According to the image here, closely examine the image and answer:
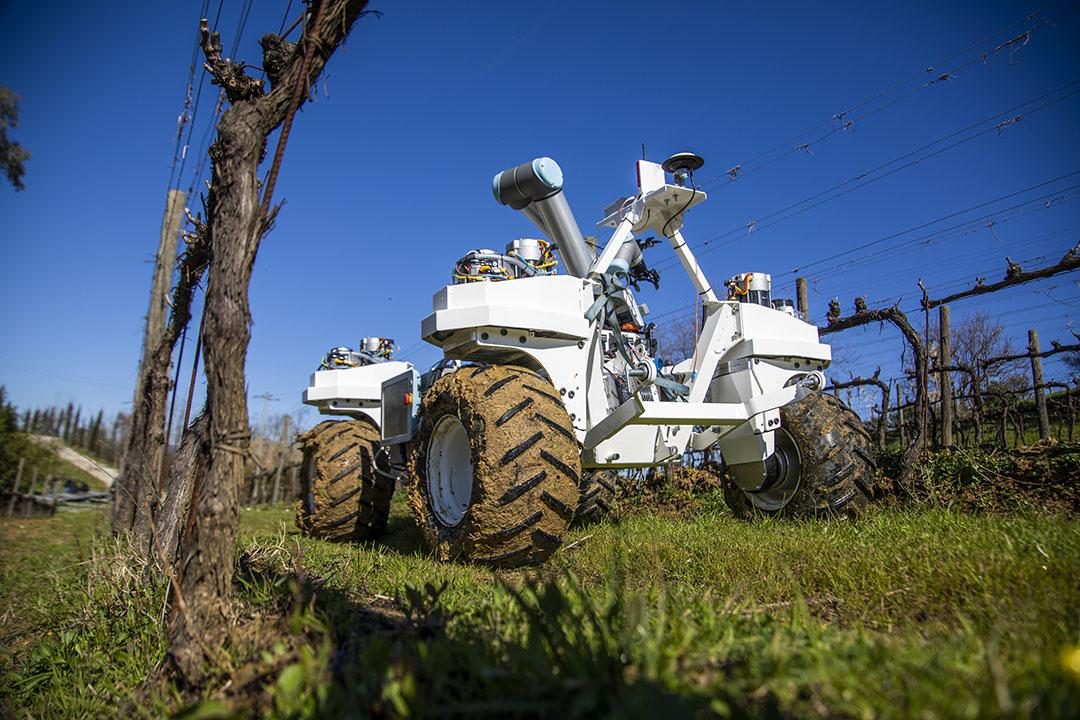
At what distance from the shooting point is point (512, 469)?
3.64 metres

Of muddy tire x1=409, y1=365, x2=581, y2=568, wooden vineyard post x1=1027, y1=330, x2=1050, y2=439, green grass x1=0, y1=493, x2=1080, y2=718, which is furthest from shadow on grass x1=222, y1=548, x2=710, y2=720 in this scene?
wooden vineyard post x1=1027, y1=330, x2=1050, y2=439

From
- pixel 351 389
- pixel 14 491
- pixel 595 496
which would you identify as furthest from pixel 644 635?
pixel 14 491

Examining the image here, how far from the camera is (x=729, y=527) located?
4.64 meters

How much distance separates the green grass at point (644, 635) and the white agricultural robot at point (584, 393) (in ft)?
1.83

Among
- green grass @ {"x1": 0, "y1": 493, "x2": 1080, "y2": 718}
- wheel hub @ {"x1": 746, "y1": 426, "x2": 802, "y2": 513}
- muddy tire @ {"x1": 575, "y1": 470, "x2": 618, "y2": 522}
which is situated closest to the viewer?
green grass @ {"x1": 0, "y1": 493, "x2": 1080, "y2": 718}

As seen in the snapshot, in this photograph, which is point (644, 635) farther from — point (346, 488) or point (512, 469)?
point (346, 488)

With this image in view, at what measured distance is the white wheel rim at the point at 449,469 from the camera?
4586 millimetres

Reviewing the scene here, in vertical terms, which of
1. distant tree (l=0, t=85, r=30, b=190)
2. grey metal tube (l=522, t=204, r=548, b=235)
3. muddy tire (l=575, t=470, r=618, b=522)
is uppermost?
distant tree (l=0, t=85, r=30, b=190)

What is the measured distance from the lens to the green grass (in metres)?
1.41

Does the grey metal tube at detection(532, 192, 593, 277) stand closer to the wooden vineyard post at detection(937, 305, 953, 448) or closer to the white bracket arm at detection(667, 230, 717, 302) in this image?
the white bracket arm at detection(667, 230, 717, 302)

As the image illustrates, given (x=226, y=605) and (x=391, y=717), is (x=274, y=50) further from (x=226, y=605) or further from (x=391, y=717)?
(x=391, y=717)

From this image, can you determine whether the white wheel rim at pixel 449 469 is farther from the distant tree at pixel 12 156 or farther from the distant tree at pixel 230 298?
the distant tree at pixel 12 156

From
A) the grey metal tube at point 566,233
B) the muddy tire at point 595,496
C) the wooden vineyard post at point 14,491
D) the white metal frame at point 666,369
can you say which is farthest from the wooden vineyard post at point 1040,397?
the wooden vineyard post at point 14,491

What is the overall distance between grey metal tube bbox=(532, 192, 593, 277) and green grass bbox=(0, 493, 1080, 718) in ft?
7.51
